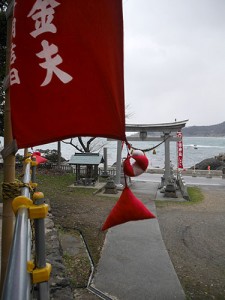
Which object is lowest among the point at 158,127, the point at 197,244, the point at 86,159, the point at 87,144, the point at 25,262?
the point at 197,244

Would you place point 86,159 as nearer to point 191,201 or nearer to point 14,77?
point 191,201

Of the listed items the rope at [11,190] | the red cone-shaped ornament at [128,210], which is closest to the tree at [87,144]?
the rope at [11,190]

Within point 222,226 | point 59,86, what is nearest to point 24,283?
point 59,86

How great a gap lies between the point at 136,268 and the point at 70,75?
16.0 ft

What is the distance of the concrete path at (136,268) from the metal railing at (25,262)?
3599mm

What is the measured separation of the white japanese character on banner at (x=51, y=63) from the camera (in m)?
1.80

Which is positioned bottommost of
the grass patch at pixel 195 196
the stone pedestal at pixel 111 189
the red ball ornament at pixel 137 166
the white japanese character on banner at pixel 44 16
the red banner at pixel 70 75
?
the grass patch at pixel 195 196

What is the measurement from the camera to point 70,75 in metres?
1.79

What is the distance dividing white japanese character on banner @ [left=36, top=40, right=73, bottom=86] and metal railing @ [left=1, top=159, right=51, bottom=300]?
832 millimetres

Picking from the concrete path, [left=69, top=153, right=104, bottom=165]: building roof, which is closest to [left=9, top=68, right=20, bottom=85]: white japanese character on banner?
the concrete path

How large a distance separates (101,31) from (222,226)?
8.99 meters

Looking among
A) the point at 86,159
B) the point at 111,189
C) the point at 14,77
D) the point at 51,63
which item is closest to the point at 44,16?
the point at 51,63

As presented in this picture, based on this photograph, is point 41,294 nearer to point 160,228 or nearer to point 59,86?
point 59,86

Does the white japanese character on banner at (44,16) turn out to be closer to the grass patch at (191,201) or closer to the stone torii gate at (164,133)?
the grass patch at (191,201)
